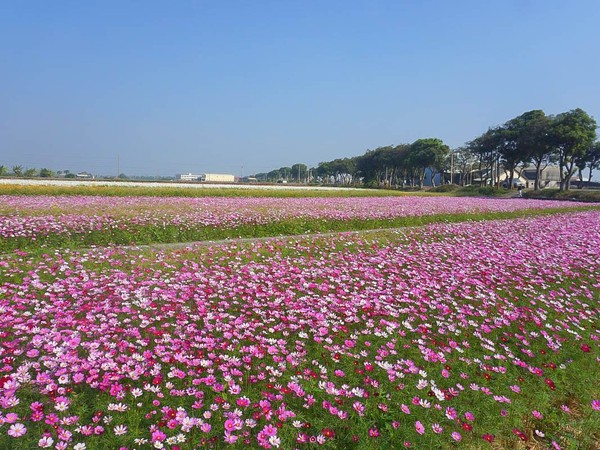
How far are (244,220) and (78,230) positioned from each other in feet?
14.1

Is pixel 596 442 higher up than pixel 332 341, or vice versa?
pixel 332 341

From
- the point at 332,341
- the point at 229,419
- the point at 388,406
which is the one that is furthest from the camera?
the point at 332,341

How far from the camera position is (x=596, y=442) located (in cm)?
303

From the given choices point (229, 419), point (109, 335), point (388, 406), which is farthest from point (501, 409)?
point (109, 335)

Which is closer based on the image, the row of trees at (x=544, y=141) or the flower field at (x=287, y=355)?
the flower field at (x=287, y=355)

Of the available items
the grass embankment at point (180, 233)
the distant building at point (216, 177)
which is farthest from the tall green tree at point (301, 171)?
the grass embankment at point (180, 233)

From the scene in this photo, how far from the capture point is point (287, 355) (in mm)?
3611

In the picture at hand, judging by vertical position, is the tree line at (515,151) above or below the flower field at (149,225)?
above

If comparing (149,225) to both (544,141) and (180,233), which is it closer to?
(180,233)

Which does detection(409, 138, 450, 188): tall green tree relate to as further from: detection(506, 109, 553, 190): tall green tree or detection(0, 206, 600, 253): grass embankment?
detection(0, 206, 600, 253): grass embankment

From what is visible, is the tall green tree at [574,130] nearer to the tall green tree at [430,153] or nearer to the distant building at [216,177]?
the tall green tree at [430,153]

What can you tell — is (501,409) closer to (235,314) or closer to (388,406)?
(388,406)

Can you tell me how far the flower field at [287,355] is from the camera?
2717 mm

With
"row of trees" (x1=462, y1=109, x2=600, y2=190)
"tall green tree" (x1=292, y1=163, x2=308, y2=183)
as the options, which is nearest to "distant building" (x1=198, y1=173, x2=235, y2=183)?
"tall green tree" (x1=292, y1=163, x2=308, y2=183)
